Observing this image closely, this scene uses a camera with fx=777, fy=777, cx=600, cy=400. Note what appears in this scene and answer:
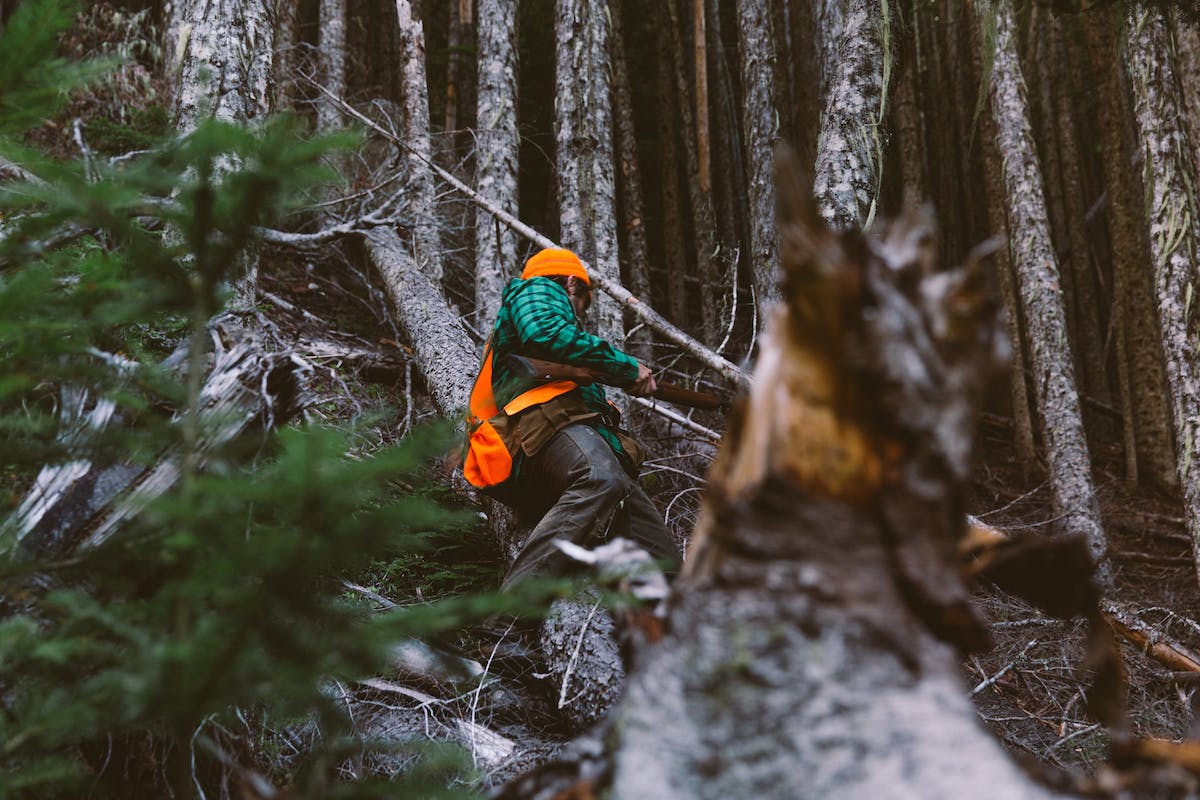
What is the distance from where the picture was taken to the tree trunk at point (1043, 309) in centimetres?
632

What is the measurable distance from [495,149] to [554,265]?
3.73m

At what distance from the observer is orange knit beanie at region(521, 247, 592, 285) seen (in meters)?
3.72

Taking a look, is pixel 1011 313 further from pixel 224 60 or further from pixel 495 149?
pixel 224 60

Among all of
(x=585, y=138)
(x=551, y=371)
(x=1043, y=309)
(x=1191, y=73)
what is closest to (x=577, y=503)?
(x=551, y=371)

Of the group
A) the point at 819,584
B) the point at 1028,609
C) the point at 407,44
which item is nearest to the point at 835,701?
the point at 819,584

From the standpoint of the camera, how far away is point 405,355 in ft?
20.5

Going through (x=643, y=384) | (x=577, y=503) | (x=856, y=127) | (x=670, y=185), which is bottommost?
(x=577, y=503)

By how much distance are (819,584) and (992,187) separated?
35.4 ft

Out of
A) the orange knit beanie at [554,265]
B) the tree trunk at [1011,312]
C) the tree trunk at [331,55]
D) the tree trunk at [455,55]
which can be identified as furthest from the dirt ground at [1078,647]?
the tree trunk at [455,55]

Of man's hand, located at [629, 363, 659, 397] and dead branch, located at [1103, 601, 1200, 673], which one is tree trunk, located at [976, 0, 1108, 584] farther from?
man's hand, located at [629, 363, 659, 397]

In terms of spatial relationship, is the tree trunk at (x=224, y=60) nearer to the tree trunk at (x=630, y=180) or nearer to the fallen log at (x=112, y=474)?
the fallen log at (x=112, y=474)

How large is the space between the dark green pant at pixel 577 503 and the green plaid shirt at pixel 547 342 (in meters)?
0.21

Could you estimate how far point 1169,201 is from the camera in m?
4.91

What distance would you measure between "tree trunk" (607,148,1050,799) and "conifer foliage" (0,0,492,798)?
1.33 feet
